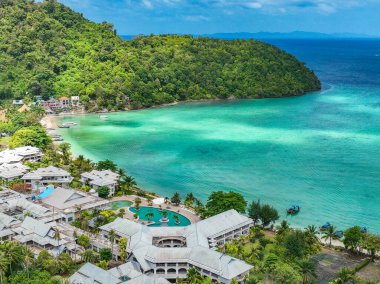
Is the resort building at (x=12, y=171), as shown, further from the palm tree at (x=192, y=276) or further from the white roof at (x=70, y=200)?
the palm tree at (x=192, y=276)

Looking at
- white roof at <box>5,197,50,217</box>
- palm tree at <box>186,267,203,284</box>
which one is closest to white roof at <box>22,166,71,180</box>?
white roof at <box>5,197,50,217</box>

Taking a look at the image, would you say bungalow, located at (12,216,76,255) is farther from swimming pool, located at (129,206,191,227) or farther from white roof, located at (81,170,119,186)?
white roof, located at (81,170,119,186)

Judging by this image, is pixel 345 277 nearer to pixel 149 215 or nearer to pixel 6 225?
pixel 149 215

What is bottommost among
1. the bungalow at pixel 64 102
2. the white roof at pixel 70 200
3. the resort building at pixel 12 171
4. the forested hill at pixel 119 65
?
the white roof at pixel 70 200

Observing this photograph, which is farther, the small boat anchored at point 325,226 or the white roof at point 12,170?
the white roof at point 12,170

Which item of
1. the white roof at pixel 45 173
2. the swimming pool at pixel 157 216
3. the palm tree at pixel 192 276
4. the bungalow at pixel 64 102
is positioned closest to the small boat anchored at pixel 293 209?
the swimming pool at pixel 157 216
